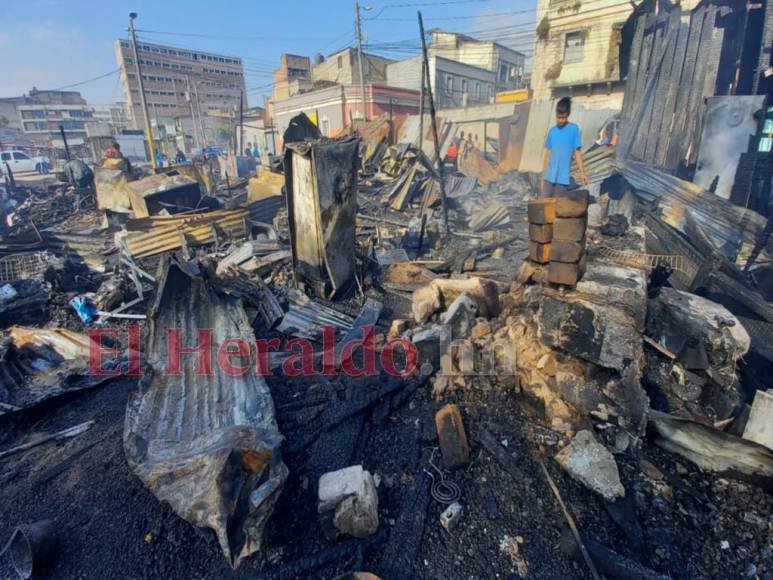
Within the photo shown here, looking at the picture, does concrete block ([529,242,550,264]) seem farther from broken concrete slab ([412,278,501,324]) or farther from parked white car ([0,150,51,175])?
parked white car ([0,150,51,175])

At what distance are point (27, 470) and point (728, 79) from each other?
1442 cm

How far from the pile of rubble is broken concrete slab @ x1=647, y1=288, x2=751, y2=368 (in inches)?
0.7

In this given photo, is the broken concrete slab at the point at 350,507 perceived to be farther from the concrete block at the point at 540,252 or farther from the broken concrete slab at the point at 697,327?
the broken concrete slab at the point at 697,327

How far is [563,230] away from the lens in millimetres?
2980

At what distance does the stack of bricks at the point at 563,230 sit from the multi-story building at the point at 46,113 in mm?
66096

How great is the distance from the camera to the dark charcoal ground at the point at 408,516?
2033 millimetres

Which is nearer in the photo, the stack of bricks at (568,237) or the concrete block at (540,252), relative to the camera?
the stack of bricks at (568,237)

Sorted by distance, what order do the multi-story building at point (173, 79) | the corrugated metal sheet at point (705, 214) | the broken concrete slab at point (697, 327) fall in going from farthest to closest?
the multi-story building at point (173, 79), the corrugated metal sheet at point (705, 214), the broken concrete slab at point (697, 327)

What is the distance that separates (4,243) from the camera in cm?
708

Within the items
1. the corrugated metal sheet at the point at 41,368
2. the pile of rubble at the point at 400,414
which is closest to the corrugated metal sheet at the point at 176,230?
the pile of rubble at the point at 400,414

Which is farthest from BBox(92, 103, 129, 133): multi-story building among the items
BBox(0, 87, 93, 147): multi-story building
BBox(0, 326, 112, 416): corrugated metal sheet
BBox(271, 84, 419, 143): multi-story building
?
BBox(0, 326, 112, 416): corrugated metal sheet

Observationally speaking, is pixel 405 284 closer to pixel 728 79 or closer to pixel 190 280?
pixel 190 280

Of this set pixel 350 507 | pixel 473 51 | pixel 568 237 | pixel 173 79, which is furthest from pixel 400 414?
pixel 173 79

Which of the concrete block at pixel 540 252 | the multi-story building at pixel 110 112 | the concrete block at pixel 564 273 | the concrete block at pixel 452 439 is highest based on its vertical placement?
the multi-story building at pixel 110 112
